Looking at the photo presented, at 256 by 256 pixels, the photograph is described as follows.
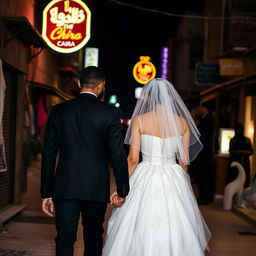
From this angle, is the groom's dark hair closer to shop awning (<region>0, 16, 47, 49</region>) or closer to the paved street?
the paved street

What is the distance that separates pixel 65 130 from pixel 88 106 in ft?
1.00

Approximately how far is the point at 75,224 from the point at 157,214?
0.95 metres

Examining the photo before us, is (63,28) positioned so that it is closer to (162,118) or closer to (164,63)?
(162,118)

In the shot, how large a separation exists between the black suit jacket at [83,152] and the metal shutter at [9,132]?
A: 5.08 meters

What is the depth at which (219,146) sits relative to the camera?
1341cm

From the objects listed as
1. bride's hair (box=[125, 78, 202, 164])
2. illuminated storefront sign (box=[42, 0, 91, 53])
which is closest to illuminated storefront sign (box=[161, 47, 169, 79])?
illuminated storefront sign (box=[42, 0, 91, 53])

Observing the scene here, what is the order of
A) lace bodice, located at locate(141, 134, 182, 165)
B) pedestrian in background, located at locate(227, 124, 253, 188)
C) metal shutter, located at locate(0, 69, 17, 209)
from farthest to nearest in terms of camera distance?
pedestrian in background, located at locate(227, 124, 253, 188) < metal shutter, located at locate(0, 69, 17, 209) < lace bodice, located at locate(141, 134, 182, 165)

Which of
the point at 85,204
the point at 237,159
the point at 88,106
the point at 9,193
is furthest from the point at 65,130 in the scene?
the point at 237,159

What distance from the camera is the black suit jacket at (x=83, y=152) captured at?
428 cm

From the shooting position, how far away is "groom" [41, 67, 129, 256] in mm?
4277

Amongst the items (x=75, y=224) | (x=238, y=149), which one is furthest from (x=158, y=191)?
(x=238, y=149)

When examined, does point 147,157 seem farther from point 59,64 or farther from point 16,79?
point 59,64

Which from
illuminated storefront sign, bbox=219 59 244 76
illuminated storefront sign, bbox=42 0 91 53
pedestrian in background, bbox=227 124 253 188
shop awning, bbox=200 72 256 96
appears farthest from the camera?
illuminated storefront sign, bbox=219 59 244 76

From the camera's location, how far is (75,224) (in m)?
4.32
